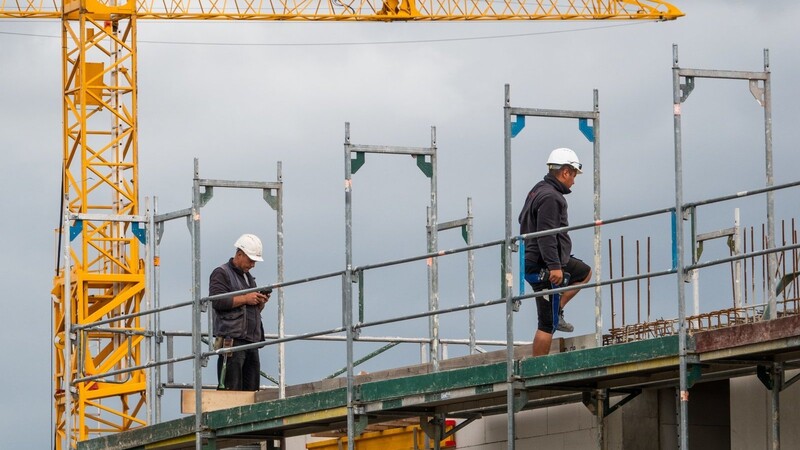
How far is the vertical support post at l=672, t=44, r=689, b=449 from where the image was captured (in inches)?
653

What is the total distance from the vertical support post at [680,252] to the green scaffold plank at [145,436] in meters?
7.17

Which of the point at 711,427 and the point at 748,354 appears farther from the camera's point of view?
the point at 711,427

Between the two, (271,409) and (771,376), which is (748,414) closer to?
(771,376)

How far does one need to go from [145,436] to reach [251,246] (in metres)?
2.68

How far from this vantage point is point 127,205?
49312 millimetres

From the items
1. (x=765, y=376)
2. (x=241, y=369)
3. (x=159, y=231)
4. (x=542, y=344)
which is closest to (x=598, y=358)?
(x=542, y=344)

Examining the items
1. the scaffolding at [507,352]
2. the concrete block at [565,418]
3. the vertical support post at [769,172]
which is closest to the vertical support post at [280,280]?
the scaffolding at [507,352]

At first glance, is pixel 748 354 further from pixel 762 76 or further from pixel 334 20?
pixel 334 20

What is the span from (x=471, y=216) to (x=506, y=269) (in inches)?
226

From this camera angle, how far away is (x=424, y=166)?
845 inches

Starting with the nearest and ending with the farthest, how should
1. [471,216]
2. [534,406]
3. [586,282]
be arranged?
[586,282] → [534,406] → [471,216]

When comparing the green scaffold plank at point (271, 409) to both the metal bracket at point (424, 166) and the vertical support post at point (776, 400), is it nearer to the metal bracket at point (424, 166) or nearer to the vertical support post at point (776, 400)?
the metal bracket at point (424, 166)

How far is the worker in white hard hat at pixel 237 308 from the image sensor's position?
22.3 metres

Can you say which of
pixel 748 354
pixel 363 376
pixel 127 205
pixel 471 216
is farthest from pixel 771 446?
pixel 127 205
